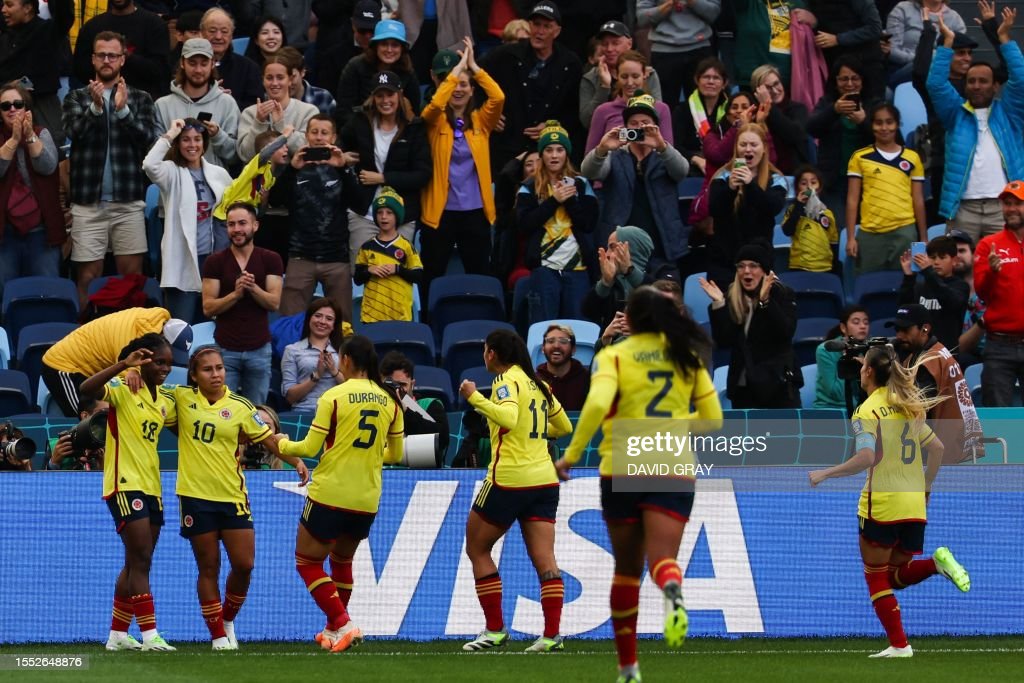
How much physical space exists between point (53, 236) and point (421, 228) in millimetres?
3323

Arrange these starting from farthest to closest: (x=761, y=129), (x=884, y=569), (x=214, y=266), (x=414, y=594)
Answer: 1. (x=761, y=129)
2. (x=214, y=266)
3. (x=414, y=594)
4. (x=884, y=569)

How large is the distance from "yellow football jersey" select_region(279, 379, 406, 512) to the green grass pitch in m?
1.01

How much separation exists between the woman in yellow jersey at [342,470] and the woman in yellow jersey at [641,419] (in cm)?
242

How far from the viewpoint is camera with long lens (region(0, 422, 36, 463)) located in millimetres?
12062

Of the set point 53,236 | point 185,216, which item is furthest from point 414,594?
point 53,236

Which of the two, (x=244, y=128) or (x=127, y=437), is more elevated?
(x=244, y=128)

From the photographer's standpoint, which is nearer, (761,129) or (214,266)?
(214,266)

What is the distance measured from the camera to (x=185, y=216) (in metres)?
15.0

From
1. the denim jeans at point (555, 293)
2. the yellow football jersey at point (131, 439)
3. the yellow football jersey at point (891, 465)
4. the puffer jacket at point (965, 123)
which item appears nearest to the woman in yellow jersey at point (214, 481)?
the yellow football jersey at point (131, 439)

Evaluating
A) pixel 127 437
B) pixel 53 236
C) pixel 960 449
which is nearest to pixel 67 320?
pixel 53 236

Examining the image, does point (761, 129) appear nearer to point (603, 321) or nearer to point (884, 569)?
point (603, 321)

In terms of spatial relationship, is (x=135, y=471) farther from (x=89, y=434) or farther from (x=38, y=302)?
(x=38, y=302)

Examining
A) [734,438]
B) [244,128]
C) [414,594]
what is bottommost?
[414,594]

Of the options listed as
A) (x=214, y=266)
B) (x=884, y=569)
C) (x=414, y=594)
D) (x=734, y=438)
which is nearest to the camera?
(x=884, y=569)
